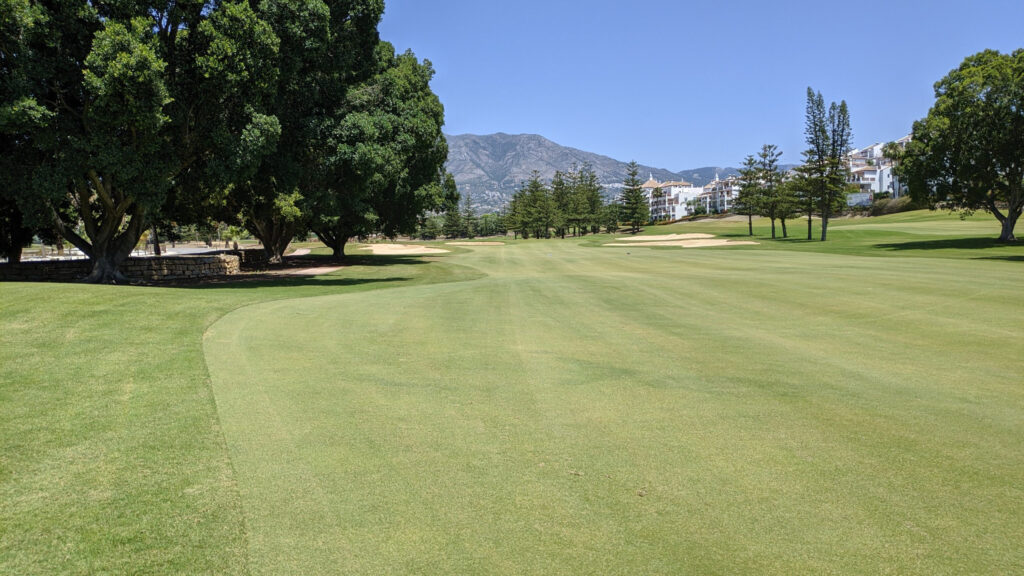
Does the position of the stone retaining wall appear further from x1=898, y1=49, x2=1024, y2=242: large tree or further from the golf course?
x1=898, y1=49, x2=1024, y2=242: large tree

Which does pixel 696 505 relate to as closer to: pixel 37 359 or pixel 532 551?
pixel 532 551

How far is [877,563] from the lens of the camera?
3090 millimetres

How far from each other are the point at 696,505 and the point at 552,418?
6.58 feet

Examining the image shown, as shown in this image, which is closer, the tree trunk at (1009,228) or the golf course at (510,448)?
the golf course at (510,448)

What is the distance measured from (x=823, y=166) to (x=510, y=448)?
213 ft

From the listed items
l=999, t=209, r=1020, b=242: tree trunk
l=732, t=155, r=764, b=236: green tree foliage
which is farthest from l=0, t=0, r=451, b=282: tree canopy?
l=732, t=155, r=764, b=236: green tree foliage

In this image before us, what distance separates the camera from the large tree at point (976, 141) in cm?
3700

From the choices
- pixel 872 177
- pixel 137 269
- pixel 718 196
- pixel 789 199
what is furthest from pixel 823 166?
pixel 718 196

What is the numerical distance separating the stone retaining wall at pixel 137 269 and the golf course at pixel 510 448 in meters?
18.3

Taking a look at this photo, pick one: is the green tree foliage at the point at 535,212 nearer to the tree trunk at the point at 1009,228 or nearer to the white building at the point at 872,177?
the tree trunk at the point at 1009,228

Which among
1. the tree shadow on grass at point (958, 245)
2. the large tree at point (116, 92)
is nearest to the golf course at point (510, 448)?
the large tree at point (116, 92)

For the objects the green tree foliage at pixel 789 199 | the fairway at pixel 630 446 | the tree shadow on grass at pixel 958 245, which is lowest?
the fairway at pixel 630 446

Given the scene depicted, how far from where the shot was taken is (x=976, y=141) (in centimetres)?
3809

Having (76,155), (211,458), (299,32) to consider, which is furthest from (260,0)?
(211,458)
